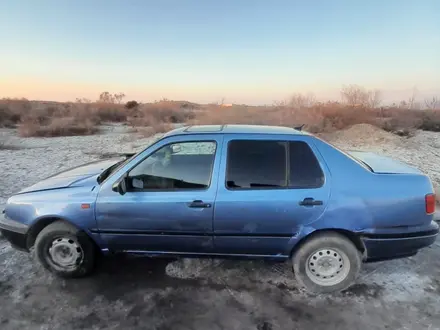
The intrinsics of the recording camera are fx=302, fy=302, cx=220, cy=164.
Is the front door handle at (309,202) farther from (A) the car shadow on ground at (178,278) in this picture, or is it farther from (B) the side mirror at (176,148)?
(B) the side mirror at (176,148)

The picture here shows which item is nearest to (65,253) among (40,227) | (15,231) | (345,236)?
(40,227)

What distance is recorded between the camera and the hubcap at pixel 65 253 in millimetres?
3227

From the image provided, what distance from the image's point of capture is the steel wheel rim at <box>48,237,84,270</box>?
3.23m

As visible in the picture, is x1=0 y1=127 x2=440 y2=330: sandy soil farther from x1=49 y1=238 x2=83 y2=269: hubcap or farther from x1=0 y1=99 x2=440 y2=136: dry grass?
x1=0 y1=99 x2=440 y2=136: dry grass

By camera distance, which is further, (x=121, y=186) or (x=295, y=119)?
(x=295, y=119)

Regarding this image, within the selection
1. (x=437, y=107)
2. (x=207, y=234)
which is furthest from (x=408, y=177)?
(x=437, y=107)

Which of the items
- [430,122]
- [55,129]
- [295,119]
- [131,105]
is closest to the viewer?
[55,129]

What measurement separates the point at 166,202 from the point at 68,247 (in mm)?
1245

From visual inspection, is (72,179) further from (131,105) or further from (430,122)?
(131,105)

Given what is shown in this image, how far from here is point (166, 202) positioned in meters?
2.97

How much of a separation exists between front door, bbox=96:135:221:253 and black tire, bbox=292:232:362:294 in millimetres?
956

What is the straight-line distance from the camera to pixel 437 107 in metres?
25.5

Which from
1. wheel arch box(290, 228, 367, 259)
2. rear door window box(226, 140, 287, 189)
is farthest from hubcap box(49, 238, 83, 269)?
wheel arch box(290, 228, 367, 259)

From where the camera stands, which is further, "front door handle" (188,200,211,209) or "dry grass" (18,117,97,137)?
"dry grass" (18,117,97,137)
